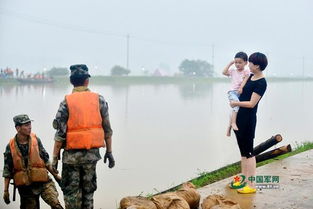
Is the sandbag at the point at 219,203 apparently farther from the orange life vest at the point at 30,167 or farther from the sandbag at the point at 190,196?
the orange life vest at the point at 30,167

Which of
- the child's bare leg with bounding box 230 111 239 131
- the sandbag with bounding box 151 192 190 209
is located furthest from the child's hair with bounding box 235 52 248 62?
the sandbag with bounding box 151 192 190 209

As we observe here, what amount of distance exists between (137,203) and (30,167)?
4.41 ft

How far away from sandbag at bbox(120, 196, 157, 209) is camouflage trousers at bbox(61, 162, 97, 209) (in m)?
0.36

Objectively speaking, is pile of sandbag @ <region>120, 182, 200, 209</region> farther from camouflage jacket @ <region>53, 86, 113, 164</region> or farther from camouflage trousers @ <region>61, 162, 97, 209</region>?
camouflage jacket @ <region>53, 86, 113, 164</region>

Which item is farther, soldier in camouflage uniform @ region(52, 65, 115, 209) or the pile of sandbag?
the pile of sandbag

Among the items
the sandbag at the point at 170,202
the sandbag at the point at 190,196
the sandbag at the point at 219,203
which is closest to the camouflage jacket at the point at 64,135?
the sandbag at the point at 170,202

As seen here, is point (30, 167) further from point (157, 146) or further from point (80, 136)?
point (157, 146)

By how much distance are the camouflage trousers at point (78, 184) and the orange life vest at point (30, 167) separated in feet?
2.64

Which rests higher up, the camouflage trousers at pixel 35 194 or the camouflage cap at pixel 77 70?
the camouflage cap at pixel 77 70

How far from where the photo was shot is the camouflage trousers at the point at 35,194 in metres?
4.55

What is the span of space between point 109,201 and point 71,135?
12.7 feet

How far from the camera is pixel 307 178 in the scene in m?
5.59

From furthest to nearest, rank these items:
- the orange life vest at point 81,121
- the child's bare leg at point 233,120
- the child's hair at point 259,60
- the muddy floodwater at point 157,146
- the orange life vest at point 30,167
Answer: the muddy floodwater at point 157,146 → the child's bare leg at point 233,120 → the child's hair at point 259,60 → the orange life vest at point 30,167 → the orange life vest at point 81,121

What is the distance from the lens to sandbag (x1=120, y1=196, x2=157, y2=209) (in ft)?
12.5
